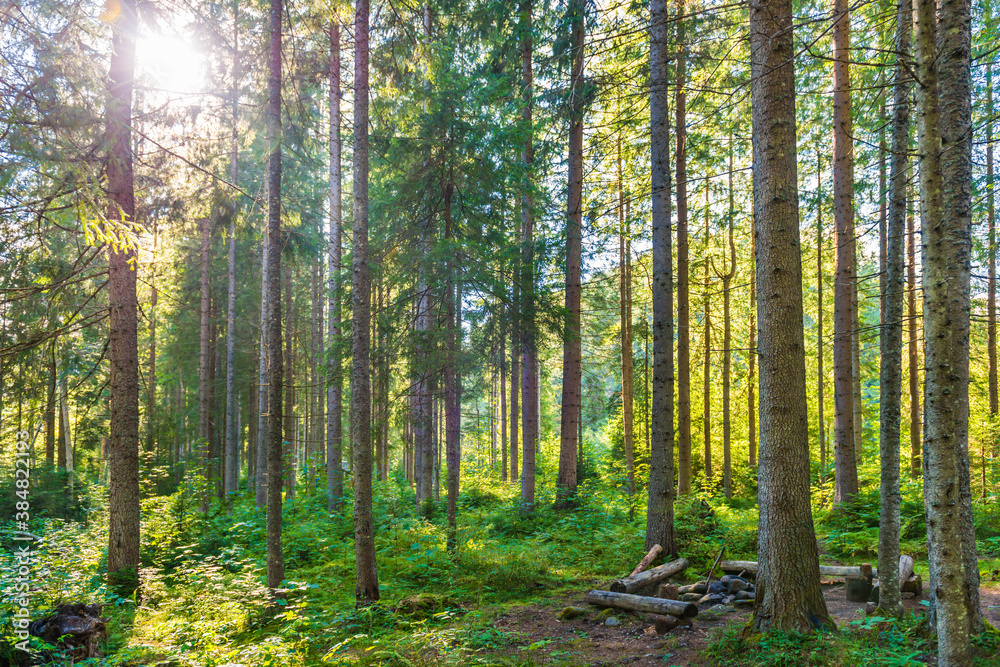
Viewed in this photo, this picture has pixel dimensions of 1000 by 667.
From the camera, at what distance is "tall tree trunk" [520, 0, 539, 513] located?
39.0ft

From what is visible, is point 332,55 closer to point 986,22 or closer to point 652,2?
point 652,2

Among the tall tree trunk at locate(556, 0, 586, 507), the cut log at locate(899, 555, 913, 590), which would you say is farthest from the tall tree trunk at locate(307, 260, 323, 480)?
the cut log at locate(899, 555, 913, 590)

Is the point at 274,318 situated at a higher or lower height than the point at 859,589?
higher

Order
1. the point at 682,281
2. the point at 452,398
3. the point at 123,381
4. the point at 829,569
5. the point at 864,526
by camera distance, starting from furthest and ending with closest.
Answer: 1. the point at 682,281
2. the point at 864,526
3. the point at 452,398
4. the point at 829,569
5. the point at 123,381

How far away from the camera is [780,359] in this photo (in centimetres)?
524

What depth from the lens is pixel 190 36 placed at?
8.35 metres

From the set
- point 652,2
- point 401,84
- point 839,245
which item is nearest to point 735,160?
point 839,245

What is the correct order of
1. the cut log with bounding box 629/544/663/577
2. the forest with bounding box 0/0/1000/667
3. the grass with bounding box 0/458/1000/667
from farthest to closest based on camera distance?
1. the cut log with bounding box 629/544/663/577
2. the grass with bounding box 0/458/1000/667
3. the forest with bounding box 0/0/1000/667

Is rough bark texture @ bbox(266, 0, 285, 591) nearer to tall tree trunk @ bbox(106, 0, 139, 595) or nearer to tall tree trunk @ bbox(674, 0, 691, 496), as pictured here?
tall tree trunk @ bbox(106, 0, 139, 595)

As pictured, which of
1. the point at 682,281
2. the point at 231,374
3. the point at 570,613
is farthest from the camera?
the point at 231,374

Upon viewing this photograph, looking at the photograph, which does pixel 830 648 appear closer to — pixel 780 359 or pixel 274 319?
pixel 780 359

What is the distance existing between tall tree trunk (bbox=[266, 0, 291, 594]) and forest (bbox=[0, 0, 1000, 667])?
58 millimetres

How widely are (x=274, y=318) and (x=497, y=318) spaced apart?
5.06 meters

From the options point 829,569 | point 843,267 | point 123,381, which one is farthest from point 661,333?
point 123,381
